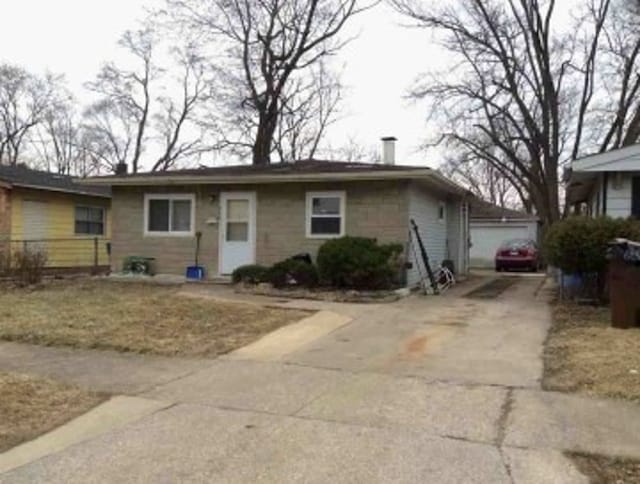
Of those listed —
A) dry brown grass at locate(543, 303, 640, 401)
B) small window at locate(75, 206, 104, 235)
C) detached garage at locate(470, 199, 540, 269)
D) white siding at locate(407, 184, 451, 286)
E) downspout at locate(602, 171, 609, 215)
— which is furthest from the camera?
detached garage at locate(470, 199, 540, 269)

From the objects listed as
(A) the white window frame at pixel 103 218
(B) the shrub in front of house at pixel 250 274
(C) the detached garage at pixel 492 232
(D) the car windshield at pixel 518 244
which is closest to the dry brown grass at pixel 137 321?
(B) the shrub in front of house at pixel 250 274

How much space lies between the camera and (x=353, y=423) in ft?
20.2

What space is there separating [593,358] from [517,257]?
22.3 meters

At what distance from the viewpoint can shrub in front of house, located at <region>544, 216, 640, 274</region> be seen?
43.5 feet

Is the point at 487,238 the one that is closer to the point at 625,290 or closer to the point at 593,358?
the point at 625,290

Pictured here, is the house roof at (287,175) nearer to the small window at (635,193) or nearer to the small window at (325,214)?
the small window at (325,214)

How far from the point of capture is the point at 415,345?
390 inches

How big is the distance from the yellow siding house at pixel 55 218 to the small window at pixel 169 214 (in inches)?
152

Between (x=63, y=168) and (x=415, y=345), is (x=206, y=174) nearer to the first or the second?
(x=415, y=345)

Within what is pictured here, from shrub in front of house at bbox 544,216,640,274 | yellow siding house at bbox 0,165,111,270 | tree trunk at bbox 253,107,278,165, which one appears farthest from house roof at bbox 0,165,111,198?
shrub in front of house at bbox 544,216,640,274

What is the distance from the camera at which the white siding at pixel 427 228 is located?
677 inches

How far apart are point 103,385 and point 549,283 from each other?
1638 cm

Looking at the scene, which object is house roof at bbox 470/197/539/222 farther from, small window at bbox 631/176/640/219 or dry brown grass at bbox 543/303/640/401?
dry brown grass at bbox 543/303/640/401

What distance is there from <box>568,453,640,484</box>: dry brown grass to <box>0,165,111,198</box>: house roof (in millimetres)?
18482
